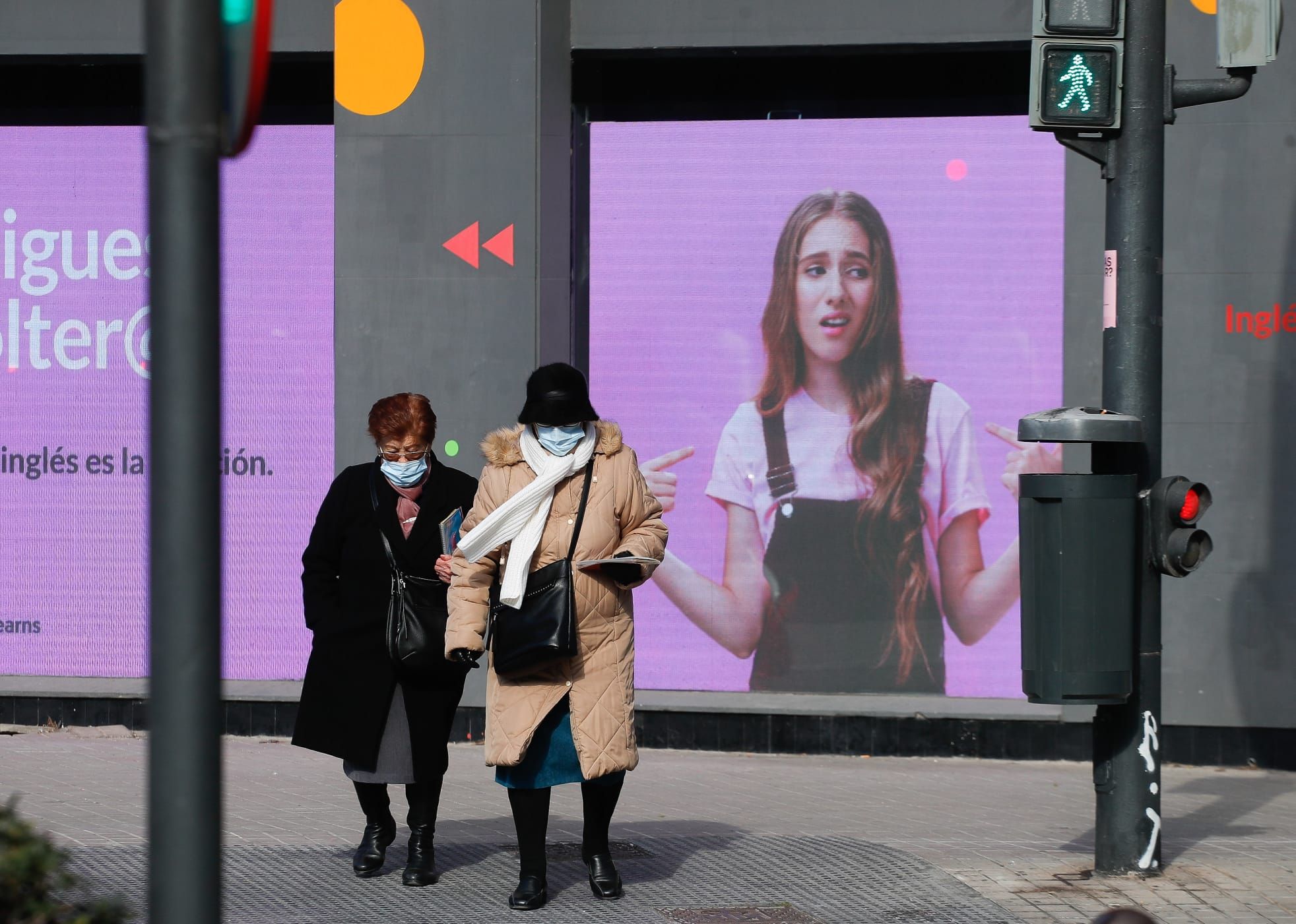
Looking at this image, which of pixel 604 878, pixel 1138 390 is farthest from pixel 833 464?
pixel 604 878

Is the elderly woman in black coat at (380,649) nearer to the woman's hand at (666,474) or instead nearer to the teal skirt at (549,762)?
the teal skirt at (549,762)

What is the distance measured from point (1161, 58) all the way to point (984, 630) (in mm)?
3787

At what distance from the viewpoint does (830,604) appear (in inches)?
374

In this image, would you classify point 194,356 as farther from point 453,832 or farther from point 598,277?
point 598,277

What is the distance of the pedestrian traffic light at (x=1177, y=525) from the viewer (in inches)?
248

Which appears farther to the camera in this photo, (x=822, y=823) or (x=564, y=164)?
(x=564, y=164)

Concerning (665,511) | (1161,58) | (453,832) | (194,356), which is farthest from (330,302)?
(194,356)

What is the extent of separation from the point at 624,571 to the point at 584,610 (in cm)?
19

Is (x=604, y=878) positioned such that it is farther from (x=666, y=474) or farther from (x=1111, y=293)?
(x=666, y=474)

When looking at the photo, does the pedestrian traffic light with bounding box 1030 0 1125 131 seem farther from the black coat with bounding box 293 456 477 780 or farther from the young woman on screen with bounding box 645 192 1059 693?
the young woman on screen with bounding box 645 192 1059 693

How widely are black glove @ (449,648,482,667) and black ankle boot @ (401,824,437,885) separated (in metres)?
0.69

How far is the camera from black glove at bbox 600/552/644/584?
610cm

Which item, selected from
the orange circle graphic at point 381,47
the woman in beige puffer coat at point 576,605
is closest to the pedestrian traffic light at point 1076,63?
the woman in beige puffer coat at point 576,605

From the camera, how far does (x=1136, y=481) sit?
636 cm
